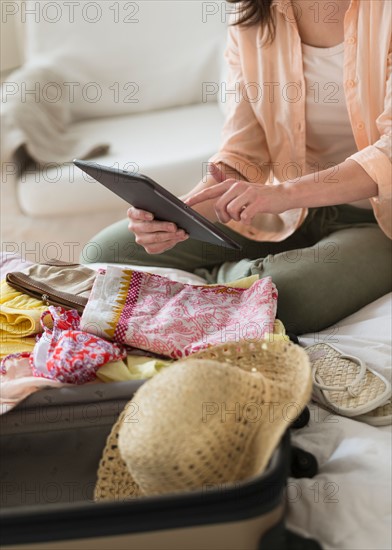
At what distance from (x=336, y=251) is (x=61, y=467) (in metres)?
0.69

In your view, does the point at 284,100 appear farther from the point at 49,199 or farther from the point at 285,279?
the point at 49,199

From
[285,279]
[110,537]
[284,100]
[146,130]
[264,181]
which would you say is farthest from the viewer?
[146,130]

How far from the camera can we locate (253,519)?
750 mm

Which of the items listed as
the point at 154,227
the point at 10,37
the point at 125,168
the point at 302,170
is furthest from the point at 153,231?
the point at 10,37

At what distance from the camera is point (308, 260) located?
1.39m

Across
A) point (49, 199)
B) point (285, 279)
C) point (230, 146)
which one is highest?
point (230, 146)

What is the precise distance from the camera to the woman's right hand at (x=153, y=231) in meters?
1.26

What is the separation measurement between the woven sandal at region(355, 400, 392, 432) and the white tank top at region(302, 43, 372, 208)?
588 millimetres

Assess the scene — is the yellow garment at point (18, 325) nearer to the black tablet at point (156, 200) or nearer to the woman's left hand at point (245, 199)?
the black tablet at point (156, 200)

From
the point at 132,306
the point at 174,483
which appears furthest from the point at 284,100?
the point at 174,483

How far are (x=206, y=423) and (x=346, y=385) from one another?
38 cm

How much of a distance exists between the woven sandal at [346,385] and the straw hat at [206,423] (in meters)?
0.24

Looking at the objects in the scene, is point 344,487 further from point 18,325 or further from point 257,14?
point 257,14

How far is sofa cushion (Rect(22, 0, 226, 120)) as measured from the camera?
8.05 feet
